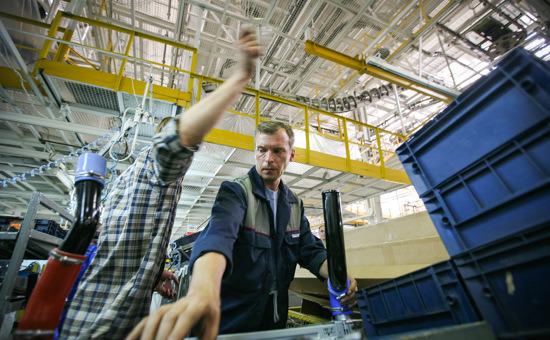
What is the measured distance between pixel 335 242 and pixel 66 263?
1095 mm

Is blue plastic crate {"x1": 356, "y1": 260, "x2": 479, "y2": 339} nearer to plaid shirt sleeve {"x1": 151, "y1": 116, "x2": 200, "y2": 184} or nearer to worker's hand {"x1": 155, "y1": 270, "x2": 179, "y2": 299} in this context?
plaid shirt sleeve {"x1": 151, "y1": 116, "x2": 200, "y2": 184}

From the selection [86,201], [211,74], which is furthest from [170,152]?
[211,74]

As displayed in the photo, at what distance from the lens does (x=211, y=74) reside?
9.74m

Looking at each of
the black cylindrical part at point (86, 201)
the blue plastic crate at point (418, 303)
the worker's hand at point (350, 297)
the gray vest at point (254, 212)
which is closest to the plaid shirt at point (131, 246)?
the black cylindrical part at point (86, 201)

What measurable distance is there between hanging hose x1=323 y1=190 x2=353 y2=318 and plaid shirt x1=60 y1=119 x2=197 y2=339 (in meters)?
Answer: 0.72

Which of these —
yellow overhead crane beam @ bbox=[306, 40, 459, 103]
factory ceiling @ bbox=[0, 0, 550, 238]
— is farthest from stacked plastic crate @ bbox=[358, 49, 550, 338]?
yellow overhead crane beam @ bbox=[306, 40, 459, 103]

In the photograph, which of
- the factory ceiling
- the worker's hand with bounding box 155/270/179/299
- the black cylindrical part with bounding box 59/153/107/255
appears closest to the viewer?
the black cylindrical part with bounding box 59/153/107/255

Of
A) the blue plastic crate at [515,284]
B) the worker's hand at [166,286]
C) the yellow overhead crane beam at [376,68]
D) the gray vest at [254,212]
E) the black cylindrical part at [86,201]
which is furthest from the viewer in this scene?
the yellow overhead crane beam at [376,68]

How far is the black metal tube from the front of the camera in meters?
0.88

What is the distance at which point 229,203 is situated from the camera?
1.21m

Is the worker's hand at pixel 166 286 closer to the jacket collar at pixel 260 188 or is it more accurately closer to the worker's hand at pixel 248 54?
the jacket collar at pixel 260 188

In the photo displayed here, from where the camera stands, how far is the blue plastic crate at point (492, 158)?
2.43 feet

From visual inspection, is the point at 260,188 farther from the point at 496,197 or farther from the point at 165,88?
the point at 165,88

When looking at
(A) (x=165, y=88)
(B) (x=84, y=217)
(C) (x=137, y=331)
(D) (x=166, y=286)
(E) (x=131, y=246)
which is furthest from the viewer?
(A) (x=165, y=88)
